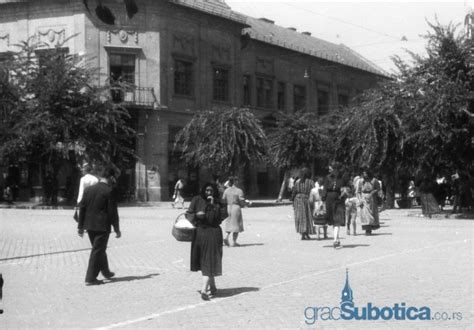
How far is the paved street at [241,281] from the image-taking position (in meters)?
7.70

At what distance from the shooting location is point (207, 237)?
361 inches

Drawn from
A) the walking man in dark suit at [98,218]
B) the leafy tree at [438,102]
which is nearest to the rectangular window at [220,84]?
the leafy tree at [438,102]

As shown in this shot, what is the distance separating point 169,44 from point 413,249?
27.9 m

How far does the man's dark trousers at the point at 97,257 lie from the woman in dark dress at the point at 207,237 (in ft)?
6.18

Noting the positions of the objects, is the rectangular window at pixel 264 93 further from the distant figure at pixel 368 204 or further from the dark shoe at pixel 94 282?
the dark shoe at pixel 94 282

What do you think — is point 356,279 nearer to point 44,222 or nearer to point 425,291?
point 425,291

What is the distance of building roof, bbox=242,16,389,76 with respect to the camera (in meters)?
51.1

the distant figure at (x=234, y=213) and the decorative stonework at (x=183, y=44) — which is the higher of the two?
the decorative stonework at (x=183, y=44)

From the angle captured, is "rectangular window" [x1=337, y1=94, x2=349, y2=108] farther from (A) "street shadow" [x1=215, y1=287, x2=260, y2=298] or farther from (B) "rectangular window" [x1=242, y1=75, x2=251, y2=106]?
(A) "street shadow" [x1=215, y1=287, x2=260, y2=298]

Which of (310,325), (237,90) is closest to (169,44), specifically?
(237,90)

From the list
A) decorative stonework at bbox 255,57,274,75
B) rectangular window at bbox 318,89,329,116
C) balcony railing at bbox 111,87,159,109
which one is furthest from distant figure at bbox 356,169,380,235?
rectangular window at bbox 318,89,329,116

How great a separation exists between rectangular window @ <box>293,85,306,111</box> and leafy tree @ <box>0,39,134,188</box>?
21.8 meters

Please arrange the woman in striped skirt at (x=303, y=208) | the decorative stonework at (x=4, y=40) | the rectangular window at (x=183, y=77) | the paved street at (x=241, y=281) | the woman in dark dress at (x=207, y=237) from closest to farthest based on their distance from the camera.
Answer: the paved street at (x=241, y=281)
the woman in dark dress at (x=207, y=237)
the woman in striped skirt at (x=303, y=208)
the decorative stonework at (x=4, y=40)
the rectangular window at (x=183, y=77)

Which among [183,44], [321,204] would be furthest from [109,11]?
[183,44]
